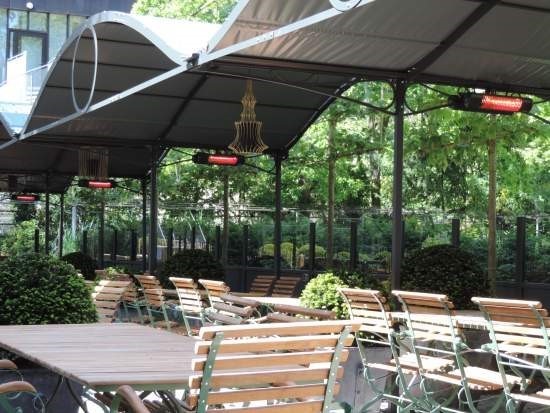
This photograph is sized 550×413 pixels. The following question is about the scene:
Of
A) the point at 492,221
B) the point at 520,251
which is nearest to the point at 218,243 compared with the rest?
the point at 492,221

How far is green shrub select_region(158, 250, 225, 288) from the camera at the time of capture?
572 inches

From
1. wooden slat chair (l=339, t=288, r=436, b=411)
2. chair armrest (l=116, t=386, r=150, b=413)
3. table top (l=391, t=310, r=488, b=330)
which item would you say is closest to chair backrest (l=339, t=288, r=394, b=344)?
wooden slat chair (l=339, t=288, r=436, b=411)

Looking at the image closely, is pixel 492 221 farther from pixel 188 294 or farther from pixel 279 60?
pixel 188 294

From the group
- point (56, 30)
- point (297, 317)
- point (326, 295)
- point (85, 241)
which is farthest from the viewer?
point (56, 30)

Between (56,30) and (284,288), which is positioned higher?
(56,30)

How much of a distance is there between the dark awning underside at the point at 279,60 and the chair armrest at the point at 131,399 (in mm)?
4779

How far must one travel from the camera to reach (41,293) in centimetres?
719

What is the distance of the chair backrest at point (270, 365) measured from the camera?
3516mm

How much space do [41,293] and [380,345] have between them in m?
2.77

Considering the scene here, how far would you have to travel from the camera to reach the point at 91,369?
13.1 ft

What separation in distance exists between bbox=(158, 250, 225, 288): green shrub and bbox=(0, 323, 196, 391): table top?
828 cm

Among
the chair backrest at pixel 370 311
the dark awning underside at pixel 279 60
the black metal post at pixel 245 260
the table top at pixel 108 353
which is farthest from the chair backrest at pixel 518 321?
the black metal post at pixel 245 260

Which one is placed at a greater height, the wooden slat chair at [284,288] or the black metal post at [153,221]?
the black metal post at [153,221]

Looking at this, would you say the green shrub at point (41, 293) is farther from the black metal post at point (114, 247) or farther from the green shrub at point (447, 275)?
the black metal post at point (114, 247)
